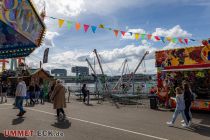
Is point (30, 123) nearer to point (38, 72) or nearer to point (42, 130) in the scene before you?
point (42, 130)

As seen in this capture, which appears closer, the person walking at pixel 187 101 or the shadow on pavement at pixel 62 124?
the shadow on pavement at pixel 62 124

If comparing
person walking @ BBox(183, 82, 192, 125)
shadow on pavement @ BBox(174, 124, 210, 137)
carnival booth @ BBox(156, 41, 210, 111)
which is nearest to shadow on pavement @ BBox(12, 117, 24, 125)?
shadow on pavement @ BBox(174, 124, 210, 137)

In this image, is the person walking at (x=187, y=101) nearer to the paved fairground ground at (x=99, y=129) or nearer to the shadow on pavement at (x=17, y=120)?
the paved fairground ground at (x=99, y=129)

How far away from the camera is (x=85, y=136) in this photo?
858 cm

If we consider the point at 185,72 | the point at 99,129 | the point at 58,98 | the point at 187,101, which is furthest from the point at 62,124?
the point at 185,72

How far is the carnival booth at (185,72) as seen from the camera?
600 inches

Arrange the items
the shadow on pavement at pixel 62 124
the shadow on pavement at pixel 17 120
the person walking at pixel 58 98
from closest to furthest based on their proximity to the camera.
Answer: the shadow on pavement at pixel 62 124
the shadow on pavement at pixel 17 120
the person walking at pixel 58 98

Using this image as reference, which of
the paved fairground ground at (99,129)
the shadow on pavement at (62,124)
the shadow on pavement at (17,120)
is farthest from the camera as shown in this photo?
the shadow on pavement at (17,120)

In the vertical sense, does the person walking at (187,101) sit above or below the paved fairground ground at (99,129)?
above

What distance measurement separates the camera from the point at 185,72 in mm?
16609

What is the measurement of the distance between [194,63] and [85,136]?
370 inches

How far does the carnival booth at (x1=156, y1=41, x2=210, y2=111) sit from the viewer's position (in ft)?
50.0

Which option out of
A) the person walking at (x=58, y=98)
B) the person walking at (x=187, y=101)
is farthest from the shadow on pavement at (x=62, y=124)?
the person walking at (x=187, y=101)

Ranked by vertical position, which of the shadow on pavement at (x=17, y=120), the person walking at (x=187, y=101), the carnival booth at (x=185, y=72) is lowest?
the shadow on pavement at (x=17, y=120)
